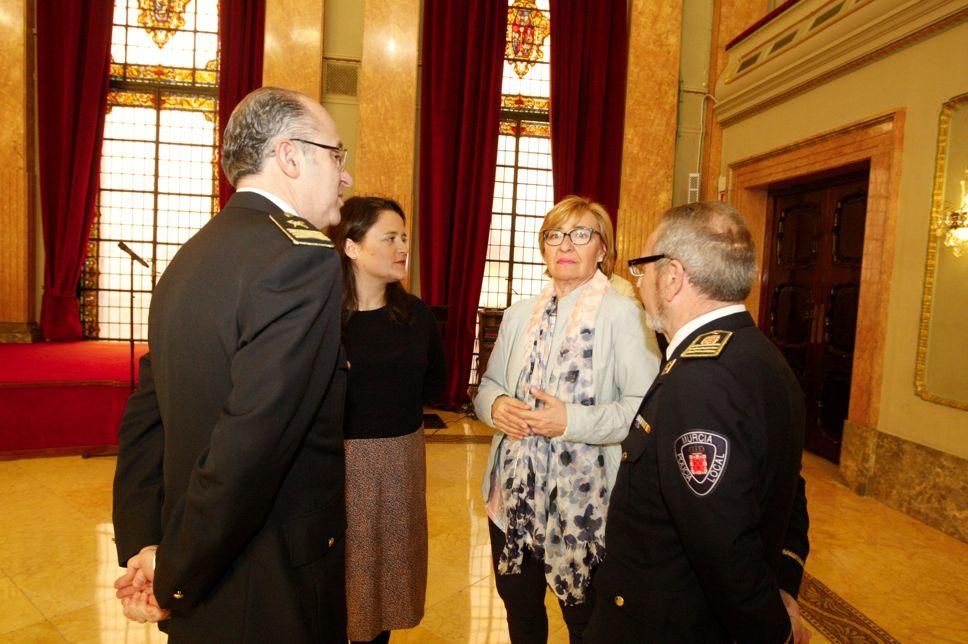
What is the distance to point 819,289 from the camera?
5930mm

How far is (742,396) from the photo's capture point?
1.14 m

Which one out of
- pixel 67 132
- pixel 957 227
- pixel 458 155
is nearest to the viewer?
pixel 957 227

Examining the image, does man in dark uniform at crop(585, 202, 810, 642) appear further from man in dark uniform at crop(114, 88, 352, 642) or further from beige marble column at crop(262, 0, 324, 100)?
beige marble column at crop(262, 0, 324, 100)

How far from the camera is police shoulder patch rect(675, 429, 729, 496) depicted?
110cm

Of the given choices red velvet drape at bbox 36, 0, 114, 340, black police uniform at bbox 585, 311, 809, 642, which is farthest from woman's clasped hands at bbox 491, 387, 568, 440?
red velvet drape at bbox 36, 0, 114, 340

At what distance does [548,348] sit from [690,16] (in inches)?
295

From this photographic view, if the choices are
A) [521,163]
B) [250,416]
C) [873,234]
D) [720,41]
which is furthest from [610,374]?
[720,41]

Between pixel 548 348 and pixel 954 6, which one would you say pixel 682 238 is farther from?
pixel 954 6

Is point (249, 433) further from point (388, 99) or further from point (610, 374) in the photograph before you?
point (388, 99)

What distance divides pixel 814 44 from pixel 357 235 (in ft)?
17.8

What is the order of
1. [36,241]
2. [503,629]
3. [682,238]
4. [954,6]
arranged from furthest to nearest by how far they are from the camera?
[36,241] < [954,6] < [503,629] < [682,238]

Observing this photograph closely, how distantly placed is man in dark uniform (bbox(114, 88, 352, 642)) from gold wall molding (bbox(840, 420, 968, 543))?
445 centimetres

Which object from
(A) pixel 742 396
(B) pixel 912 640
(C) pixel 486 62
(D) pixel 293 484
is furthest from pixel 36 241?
(B) pixel 912 640

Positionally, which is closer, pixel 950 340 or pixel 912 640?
pixel 912 640
